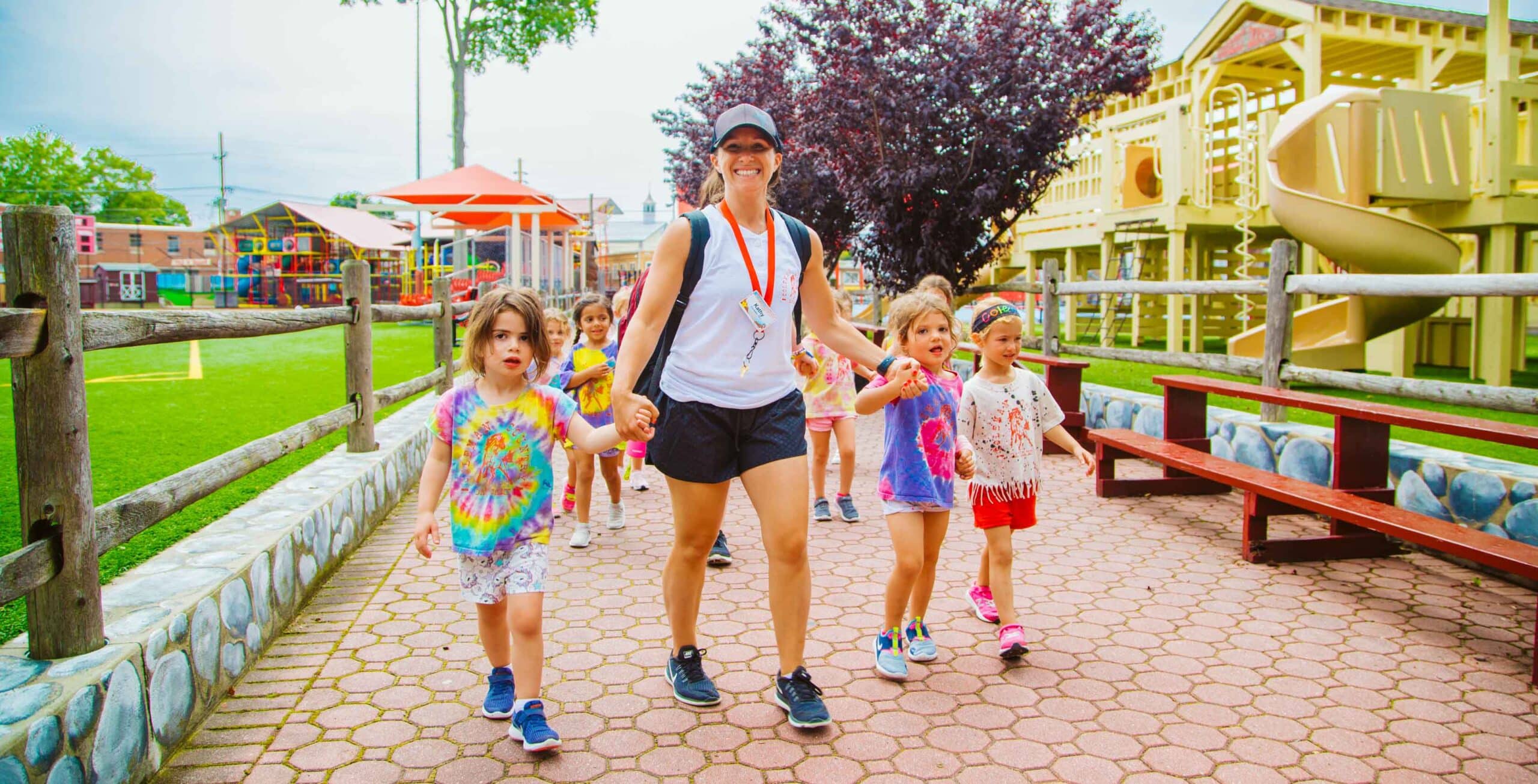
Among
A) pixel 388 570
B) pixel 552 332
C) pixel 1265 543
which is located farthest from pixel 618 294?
pixel 1265 543

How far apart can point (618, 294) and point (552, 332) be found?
5.31ft

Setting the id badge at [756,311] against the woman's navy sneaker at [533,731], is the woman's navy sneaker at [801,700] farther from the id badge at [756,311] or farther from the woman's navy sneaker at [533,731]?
the id badge at [756,311]

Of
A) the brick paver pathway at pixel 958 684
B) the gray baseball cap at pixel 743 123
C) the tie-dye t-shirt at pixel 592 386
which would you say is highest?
the gray baseball cap at pixel 743 123

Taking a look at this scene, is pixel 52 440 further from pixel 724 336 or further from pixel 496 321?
pixel 724 336

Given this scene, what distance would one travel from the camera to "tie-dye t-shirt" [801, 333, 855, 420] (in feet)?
21.3

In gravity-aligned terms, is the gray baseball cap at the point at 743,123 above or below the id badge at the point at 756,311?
above

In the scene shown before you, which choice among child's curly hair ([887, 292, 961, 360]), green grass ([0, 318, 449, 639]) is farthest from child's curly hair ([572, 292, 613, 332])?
child's curly hair ([887, 292, 961, 360])

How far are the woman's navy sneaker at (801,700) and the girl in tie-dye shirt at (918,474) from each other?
19.0 inches

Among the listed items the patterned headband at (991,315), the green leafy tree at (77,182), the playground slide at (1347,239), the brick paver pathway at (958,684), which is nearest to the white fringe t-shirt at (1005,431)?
the patterned headband at (991,315)

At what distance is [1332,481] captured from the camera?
5496 millimetres

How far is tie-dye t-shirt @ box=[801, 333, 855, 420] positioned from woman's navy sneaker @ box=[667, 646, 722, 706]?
314cm

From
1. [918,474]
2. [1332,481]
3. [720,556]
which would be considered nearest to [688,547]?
[918,474]

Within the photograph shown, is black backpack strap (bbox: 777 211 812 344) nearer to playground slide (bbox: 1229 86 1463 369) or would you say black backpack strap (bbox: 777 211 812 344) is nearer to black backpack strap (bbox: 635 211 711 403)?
black backpack strap (bbox: 635 211 711 403)

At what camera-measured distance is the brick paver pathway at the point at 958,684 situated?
9.79 ft
